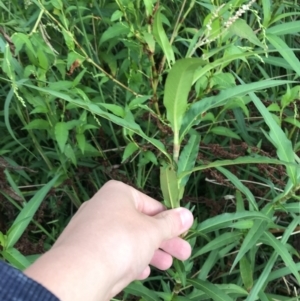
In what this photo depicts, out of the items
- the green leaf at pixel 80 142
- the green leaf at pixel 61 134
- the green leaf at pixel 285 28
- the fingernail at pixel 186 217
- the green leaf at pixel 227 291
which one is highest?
the green leaf at pixel 285 28

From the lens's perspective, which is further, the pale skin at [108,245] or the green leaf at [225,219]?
the green leaf at [225,219]

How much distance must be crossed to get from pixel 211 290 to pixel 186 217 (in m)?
0.15

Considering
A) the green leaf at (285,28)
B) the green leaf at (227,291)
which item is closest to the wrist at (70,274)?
the green leaf at (227,291)

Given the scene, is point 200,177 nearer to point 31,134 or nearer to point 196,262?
point 196,262

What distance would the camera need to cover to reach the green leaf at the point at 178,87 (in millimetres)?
594

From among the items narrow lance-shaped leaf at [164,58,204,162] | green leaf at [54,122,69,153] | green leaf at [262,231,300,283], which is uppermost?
narrow lance-shaped leaf at [164,58,204,162]

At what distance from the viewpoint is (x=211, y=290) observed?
2.85 feet

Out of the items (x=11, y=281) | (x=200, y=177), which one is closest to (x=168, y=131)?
(x=200, y=177)

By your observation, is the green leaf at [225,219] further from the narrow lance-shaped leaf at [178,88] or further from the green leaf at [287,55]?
the green leaf at [287,55]

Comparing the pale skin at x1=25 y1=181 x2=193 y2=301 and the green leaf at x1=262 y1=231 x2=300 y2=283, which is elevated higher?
the pale skin at x1=25 y1=181 x2=193 y2=301

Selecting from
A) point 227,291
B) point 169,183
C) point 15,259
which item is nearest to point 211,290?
point 227,291

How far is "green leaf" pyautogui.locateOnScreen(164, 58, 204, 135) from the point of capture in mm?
594

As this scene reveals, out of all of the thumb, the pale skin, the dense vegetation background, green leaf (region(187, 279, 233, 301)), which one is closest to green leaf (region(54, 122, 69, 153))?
the dense vegetation background

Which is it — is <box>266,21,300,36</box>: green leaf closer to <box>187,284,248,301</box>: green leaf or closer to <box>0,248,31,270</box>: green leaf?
<box>187,284,248,301</box>: green leaf
